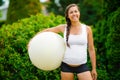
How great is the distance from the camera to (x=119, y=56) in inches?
352

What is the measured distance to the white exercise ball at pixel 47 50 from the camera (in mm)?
6656

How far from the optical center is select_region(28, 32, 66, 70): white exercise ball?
6656mm

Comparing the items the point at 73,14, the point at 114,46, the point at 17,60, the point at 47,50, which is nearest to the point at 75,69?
the point at 47,50

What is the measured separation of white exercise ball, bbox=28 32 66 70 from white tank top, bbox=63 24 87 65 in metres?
0.11

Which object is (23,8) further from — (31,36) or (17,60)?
(17,60)

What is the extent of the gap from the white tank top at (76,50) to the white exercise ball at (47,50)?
11cm

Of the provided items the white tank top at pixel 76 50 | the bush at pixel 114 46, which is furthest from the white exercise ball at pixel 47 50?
the bush at pixel 114 46

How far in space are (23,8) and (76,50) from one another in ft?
32.9

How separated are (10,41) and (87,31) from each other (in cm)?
271

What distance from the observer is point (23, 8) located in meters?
16.5

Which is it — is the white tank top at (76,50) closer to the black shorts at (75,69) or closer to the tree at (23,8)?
the black shorts at (75,69)

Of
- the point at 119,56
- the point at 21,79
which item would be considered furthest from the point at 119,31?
the point at 21,79

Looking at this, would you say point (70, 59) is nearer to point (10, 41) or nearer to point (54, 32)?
point (54, 32)

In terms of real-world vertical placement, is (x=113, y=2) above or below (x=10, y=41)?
above
